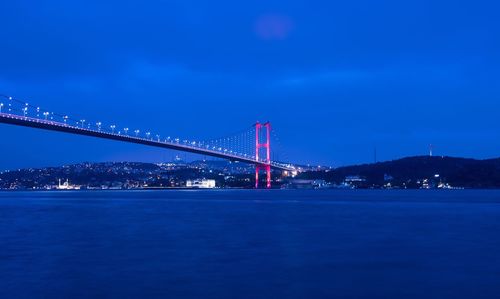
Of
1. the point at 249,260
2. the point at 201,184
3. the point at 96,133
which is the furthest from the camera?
the point at 201,184

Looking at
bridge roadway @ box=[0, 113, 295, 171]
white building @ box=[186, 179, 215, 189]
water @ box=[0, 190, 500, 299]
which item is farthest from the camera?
white building @ box=[186, 179, 215, 189]

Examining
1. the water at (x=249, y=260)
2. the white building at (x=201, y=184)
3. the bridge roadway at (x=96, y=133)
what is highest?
the bridge roadway at (x=96, y=133)

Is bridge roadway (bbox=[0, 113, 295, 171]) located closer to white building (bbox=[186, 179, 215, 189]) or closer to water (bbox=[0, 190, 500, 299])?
water (bbox=[0, 190, 500, 299])

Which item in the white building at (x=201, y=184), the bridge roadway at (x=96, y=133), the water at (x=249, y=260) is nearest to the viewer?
the water at (x=249, y=260)

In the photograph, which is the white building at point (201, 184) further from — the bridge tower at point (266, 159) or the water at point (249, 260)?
the water at point (249, 260)

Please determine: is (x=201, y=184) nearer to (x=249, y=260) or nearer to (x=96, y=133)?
(x=96, y=133)

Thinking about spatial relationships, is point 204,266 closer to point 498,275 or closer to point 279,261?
point 279,261

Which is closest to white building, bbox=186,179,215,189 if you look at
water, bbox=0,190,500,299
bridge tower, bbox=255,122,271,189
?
bridge tower, bbox=255,122,271,189

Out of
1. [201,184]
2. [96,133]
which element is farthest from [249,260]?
[201,184]

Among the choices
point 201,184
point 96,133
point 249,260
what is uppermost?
point 96,133

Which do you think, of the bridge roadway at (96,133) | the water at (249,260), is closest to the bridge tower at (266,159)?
the bridge roadway at (96,133)

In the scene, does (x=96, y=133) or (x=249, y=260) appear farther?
(x=96, y=133)

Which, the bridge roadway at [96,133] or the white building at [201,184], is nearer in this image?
the bridge roadway at [96,133]

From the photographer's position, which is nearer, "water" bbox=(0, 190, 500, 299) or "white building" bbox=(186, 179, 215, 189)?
"water" bbox=(0, 190, 500, 299)
